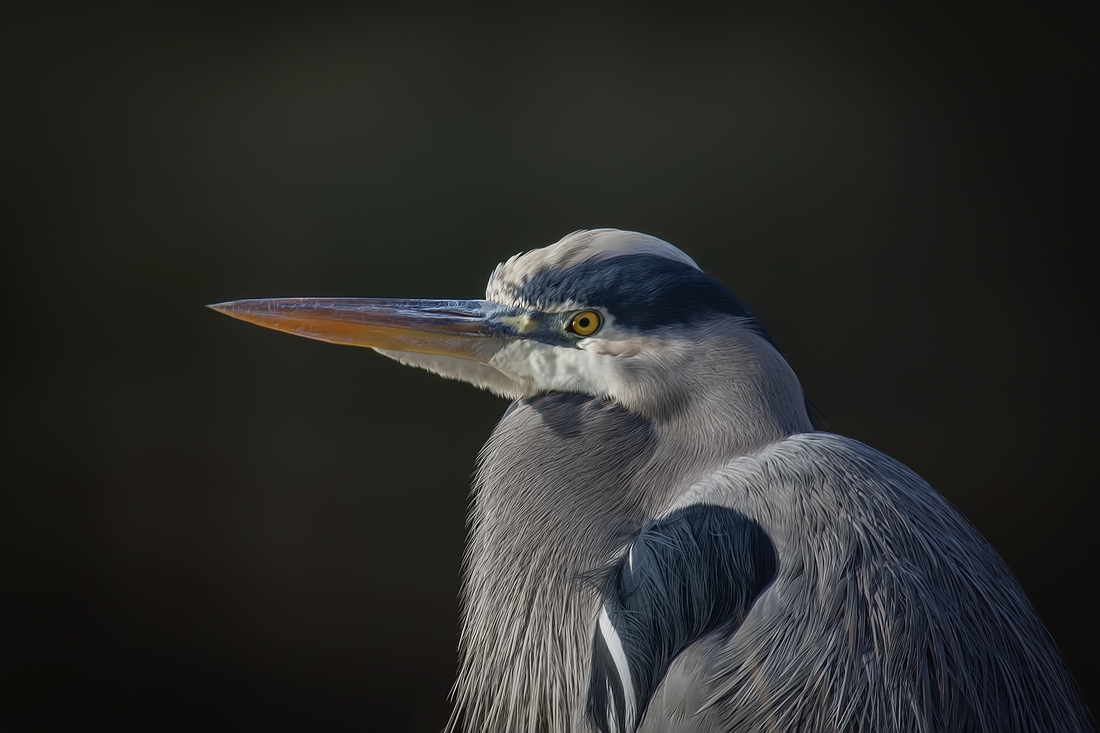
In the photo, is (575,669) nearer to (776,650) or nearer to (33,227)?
(776,650)

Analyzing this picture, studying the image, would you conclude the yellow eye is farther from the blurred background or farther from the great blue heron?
the blurred background

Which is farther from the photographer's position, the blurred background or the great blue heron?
the blurred background

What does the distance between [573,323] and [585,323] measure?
0.4 inches

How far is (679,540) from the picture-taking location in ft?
2.02

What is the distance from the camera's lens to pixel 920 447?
1.64 m

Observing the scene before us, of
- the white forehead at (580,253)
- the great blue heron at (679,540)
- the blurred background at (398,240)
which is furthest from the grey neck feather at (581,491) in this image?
the blurred background at (398,240)

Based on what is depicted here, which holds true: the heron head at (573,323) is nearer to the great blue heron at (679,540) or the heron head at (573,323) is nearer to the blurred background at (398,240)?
the great blue heron at (679,540)

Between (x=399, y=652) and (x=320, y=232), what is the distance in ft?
3.00

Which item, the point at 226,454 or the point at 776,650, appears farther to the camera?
the point at 226,454

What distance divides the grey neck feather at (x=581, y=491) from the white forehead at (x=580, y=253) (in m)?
0.10

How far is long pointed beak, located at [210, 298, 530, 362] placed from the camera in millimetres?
729

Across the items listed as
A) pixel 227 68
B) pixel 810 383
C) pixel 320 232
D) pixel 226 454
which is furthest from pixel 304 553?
pixel 810 383

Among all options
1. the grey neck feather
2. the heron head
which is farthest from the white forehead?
the grey neck feather

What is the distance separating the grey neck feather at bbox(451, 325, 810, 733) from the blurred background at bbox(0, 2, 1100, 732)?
95 centimetres
